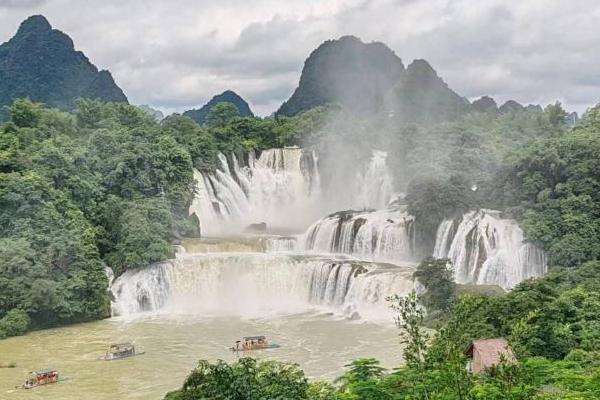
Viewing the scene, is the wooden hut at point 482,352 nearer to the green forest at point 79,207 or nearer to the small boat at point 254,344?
the small boat at point 254,344

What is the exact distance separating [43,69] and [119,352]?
42.4m

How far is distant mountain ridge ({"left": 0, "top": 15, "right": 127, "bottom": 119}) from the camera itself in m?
52.3

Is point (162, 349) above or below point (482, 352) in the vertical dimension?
below

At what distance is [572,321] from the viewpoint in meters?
12.9

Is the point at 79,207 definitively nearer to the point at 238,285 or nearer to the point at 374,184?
the point at 238,285

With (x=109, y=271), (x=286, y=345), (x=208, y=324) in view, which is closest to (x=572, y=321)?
(x=286, y=345)

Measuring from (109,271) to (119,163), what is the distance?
4.52m

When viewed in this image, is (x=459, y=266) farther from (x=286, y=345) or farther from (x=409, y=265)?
(x=286, y=345)

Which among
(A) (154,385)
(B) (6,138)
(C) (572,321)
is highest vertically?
(B) (6,138)

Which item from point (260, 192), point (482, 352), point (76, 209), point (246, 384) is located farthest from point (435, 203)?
point (246, 384)

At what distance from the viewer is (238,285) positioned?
71.8 feet

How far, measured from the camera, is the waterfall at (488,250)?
18953 mm

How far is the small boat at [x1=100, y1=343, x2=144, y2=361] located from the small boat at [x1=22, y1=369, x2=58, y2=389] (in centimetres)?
147

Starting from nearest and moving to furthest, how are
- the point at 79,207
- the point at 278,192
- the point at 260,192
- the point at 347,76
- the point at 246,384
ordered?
the point at 246,384 → the point at 79,207 → the point at 260,192 → the point at 278,192 → the point at 347,76
